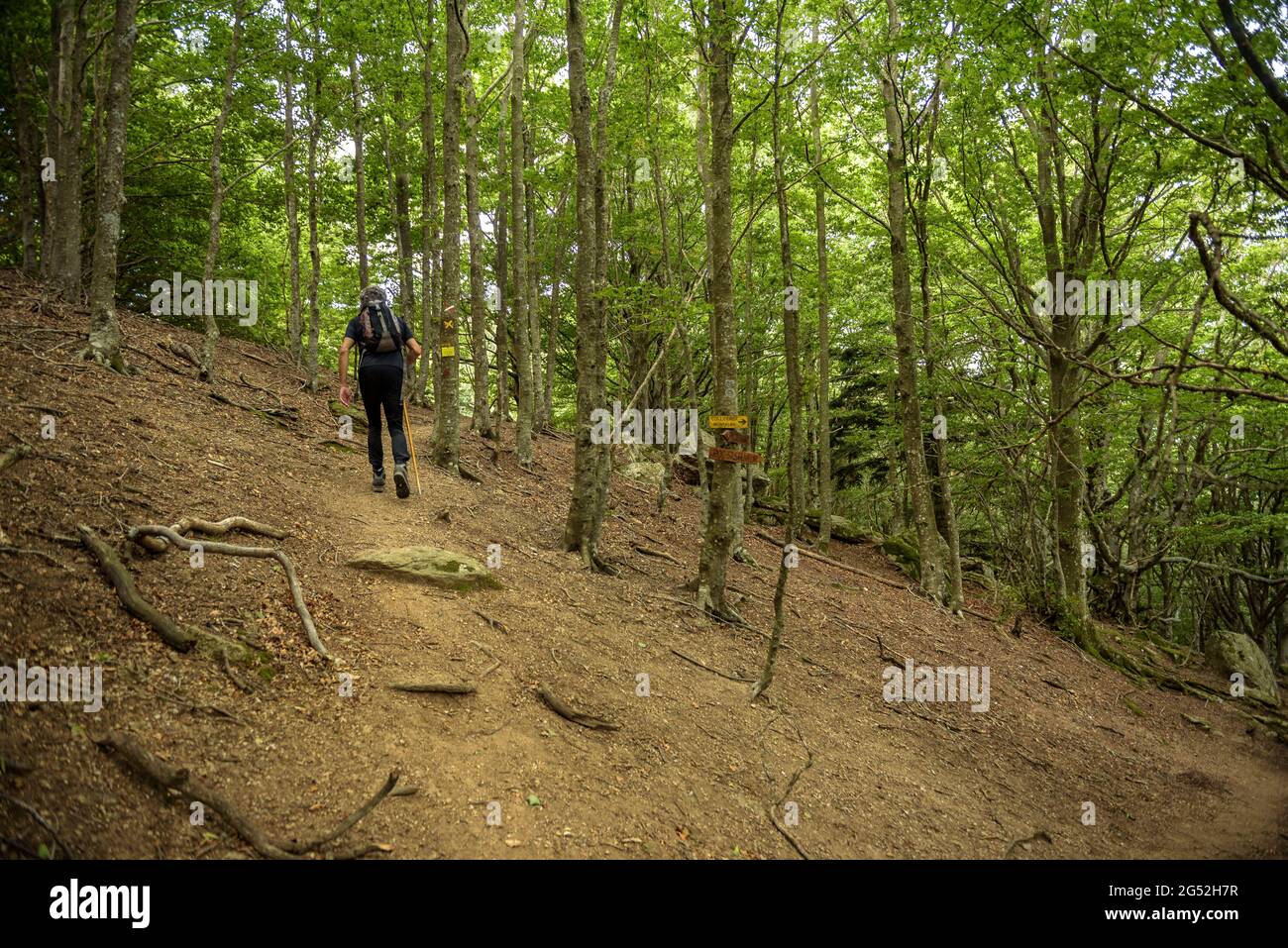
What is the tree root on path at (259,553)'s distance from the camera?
188 inches

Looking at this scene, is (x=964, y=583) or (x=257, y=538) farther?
(x=964, y=583)

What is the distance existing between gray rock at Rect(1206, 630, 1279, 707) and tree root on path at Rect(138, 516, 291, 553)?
18.5 m

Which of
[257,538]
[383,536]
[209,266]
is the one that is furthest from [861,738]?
[209,266]

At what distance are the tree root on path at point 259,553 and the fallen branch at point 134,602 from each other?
0.35 m

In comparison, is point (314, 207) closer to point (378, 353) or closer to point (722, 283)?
point (378, 353)

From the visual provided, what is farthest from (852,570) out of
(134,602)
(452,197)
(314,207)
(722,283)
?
(314,207)

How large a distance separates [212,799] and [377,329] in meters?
5.60

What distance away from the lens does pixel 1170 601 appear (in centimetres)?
2006

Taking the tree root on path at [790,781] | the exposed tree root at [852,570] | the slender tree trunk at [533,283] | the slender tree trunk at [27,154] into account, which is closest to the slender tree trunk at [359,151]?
the slender tree trunk at [533,283]

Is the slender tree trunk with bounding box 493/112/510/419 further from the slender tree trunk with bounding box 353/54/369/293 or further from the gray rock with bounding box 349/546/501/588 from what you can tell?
the gray rock with bounding box 349/546/501/588

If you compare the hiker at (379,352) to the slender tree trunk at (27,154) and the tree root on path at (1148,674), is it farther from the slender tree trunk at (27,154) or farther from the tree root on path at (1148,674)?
the tree root on path at (1148,674)
